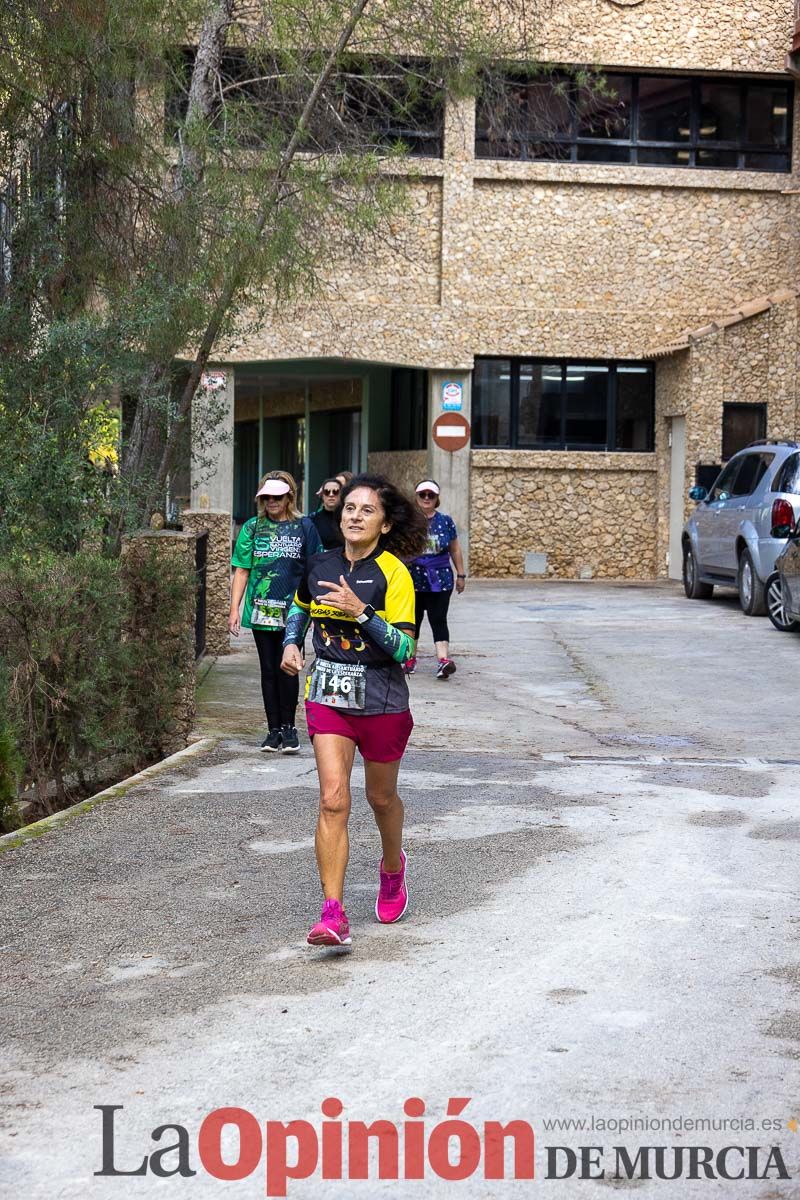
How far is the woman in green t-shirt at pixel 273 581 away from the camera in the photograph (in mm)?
10609

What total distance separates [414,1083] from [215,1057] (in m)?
0.61

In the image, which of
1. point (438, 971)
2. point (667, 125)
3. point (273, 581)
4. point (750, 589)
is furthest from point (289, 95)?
point (667, 125)

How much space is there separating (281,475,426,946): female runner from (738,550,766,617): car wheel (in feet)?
45.2

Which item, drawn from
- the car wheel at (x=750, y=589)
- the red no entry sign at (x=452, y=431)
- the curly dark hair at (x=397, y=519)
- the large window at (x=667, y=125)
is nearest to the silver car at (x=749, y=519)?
the car wheel at (x=750, y=589)

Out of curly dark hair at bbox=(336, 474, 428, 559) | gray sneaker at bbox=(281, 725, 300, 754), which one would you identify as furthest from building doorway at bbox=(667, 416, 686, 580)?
curly dark hair at bbox=(336, 474, 428, 559)

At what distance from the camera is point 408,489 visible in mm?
31000

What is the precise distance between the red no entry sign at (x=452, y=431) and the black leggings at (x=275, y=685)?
16.5 metres

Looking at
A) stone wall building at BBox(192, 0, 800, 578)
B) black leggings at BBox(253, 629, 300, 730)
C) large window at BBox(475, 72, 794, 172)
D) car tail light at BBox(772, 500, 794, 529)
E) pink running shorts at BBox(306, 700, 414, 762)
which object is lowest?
black leggings at BBox(253, 629, 300, 730)

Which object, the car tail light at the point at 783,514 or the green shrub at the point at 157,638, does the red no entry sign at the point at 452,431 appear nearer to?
the car tail light at the point at 783,514

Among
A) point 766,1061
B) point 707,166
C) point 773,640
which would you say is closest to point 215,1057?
point 766,1061

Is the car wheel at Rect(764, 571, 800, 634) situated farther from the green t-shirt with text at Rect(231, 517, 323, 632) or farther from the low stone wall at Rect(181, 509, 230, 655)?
the green t-shirt with text at Rect(231, 517, 323, 632)

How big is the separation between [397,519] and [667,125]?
77.5 feet

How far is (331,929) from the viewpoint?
5.84 meters

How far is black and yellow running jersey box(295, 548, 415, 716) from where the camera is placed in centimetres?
619
